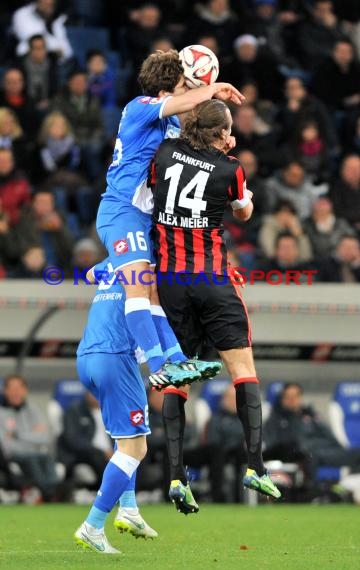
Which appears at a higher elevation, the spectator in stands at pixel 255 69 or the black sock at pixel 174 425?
the spectator in stands at pixel 255 69

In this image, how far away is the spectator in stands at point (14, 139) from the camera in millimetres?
17953

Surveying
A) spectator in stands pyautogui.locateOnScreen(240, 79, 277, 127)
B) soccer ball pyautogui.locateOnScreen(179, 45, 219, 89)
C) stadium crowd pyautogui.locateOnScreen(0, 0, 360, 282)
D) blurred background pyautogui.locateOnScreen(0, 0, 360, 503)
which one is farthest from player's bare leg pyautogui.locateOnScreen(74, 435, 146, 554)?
spectator in stands pyautogui.locateOnScreen(240, 79, 277, 127)

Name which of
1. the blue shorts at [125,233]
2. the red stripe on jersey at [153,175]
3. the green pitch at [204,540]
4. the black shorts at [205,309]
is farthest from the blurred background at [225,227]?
the red stripe on jersey at [153,175]

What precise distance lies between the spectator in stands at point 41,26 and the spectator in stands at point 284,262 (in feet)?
14.1

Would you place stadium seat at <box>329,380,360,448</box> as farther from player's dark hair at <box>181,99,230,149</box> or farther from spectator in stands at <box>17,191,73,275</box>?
player's dark hair at <box>181,99,230,149</box>

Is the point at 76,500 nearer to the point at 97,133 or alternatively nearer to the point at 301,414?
the point at 301,414

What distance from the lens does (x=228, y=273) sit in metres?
9.60

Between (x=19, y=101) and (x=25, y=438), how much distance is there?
4.65 metres

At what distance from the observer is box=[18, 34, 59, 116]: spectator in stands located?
18.8 meters

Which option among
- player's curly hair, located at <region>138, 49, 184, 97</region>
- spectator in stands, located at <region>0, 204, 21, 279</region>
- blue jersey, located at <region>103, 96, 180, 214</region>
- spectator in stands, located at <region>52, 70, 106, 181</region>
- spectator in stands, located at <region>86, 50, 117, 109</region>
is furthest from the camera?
spectator in stands, located at <region>86, 50, 117, 109</region>

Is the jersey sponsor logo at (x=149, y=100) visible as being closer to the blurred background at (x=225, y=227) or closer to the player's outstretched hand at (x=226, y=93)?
the player's outstretched hand at (x=226, y=93)

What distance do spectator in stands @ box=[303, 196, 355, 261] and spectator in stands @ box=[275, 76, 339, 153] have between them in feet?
5.51

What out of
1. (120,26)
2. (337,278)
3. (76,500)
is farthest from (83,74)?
(76,500)

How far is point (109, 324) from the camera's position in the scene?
31.6 ft
